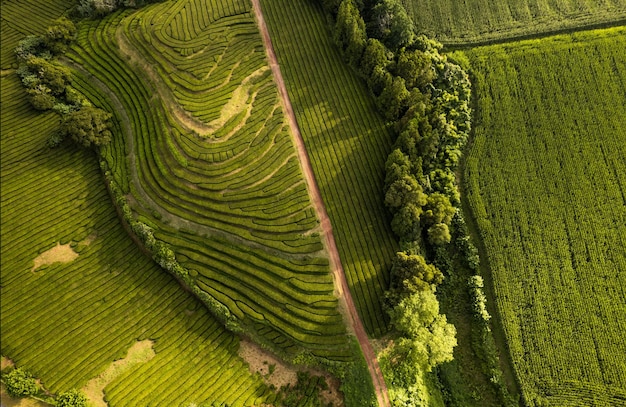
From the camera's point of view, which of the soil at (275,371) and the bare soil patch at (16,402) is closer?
the bare soil patch at (16,402)

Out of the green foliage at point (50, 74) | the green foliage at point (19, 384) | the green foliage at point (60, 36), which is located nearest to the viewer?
the green foliage at point (19, 384)

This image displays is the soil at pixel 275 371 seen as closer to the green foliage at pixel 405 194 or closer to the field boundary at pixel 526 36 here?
the green foliage at pixel 405 194

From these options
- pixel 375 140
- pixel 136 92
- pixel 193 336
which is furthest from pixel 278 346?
pixel 136 92

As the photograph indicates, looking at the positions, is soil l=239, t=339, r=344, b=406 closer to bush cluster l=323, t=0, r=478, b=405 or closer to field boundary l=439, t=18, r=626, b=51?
bush cluster l=323, t=0, r=478, b=405

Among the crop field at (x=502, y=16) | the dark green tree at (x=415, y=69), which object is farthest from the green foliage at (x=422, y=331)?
the crop field at (x=502, y=16)

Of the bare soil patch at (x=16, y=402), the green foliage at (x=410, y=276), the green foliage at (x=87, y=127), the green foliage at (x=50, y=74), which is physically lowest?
the green foliage at (x=410, y=276)

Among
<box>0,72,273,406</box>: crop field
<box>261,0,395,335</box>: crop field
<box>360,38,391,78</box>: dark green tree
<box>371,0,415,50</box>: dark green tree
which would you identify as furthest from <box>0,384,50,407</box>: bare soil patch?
<box>371,0,415,50</box>: dark green tree

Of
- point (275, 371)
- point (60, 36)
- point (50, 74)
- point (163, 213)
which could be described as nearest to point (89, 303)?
point (163, 213)

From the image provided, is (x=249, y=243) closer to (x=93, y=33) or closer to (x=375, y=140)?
(x=375, y=140)
